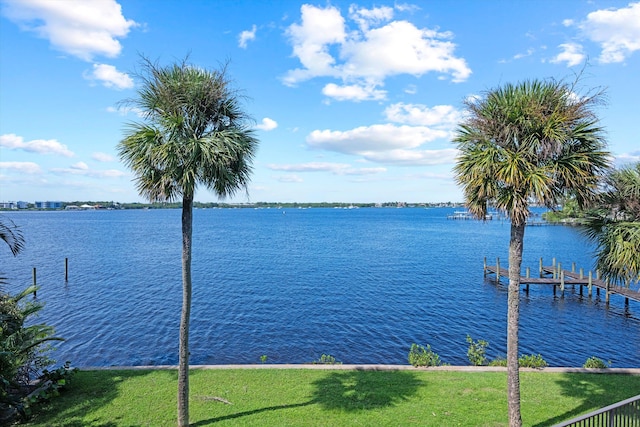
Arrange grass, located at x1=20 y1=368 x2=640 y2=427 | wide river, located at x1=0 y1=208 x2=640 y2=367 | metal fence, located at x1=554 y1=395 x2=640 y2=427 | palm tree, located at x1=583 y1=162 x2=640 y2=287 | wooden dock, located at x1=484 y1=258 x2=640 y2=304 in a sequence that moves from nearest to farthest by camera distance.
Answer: metal fence, located at x1=554 y1=395 x2=640 y2=427 < palm tree, located at x1=583 y1=162 x2=640 y2=287 < grass, located at x1=20 y1=368 x2=640 y2=427 < wide river, located at x1=0 y1=208 x2=640 y2=367 < wooden dock, located at x1=484 y1=258 x2=640 y2=304

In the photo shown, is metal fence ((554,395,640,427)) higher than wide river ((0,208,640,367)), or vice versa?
metal fence ((554,395,640,427))

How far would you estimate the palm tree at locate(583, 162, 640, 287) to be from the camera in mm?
7926

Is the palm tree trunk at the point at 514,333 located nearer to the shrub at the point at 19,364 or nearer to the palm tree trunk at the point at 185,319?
the palm tree trunk at the point at 185,319

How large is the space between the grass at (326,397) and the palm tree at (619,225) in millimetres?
3342

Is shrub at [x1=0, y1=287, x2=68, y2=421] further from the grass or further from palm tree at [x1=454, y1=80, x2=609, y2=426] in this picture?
palm tree at [x1=454, y1=80, x2=609, y2=426]

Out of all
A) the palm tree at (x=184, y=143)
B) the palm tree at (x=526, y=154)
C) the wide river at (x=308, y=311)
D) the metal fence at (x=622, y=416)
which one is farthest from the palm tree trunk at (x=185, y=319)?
the wide river at (x=308, y=311)

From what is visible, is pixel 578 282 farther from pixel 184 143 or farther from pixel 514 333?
pixel 184 143

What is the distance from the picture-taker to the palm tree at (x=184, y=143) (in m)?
7.30

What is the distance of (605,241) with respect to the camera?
8539 millimetres

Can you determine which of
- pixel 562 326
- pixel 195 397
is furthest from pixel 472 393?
pixel 562 326

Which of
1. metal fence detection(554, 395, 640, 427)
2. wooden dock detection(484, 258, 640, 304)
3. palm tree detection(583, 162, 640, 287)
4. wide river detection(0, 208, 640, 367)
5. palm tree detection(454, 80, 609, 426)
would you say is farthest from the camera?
wooden dock detection(484, 258, 640, 304)

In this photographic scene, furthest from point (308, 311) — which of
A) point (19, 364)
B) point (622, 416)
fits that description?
point (622, 416)

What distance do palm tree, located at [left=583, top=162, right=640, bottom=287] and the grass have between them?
3342mm

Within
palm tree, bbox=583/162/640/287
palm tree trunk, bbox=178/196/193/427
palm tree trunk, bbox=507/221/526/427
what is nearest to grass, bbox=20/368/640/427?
palm tree trunk, bbox=178/196/193/427
